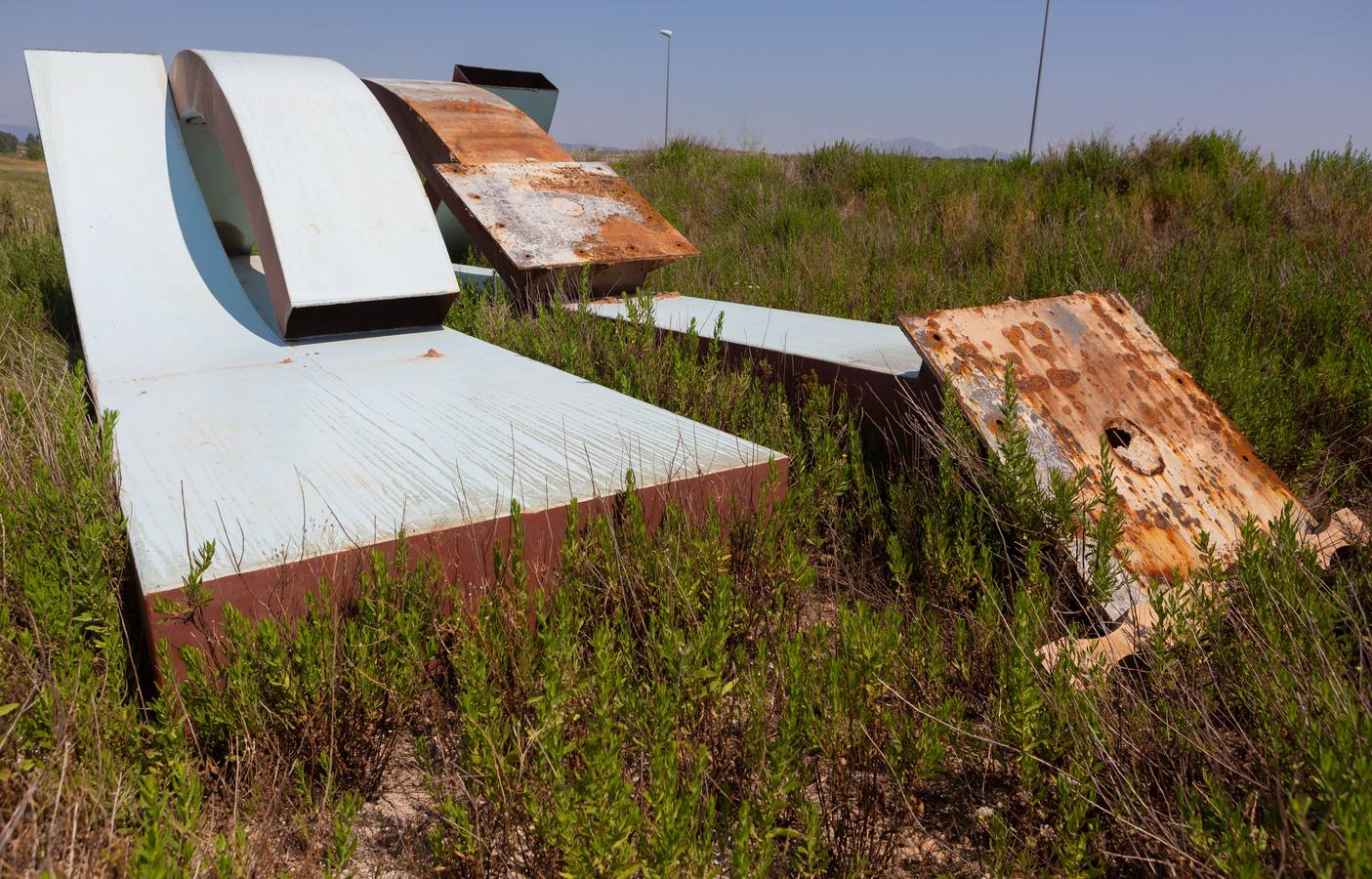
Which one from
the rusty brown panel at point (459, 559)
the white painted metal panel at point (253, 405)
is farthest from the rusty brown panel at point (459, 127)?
the rusty brown panel at point (459, 559)

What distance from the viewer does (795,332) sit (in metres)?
4.47

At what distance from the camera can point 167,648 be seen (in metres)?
1.90

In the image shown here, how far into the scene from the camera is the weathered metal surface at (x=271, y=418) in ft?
7.32

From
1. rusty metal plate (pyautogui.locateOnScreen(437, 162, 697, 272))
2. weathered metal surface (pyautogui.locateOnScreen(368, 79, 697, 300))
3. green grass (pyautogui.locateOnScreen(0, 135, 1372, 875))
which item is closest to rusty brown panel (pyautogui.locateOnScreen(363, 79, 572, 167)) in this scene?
weathered metal surface (pyautogui.locateOnScreen(368, 79, 697, 300))

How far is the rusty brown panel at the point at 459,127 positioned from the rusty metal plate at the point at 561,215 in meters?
0.14

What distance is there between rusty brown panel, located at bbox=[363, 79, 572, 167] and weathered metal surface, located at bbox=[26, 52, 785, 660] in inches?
53.8

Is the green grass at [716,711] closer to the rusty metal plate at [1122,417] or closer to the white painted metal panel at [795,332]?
the rusty metal plate at [1122,417]

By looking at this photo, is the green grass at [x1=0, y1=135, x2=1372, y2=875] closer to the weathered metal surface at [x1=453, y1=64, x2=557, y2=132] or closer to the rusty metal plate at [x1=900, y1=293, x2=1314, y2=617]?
the rusty metal plate at [x1=900, y1=293, x2=1314, y2=617]

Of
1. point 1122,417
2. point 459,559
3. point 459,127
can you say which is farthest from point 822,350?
point 459,127

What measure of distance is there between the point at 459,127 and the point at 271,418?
10.8ft

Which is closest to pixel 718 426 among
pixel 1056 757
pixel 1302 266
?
pixel 1056 757

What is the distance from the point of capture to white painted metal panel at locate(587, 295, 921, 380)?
147 inches

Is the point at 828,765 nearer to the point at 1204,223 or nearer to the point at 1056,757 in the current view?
the point at 1056,757

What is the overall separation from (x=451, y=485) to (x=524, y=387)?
1.02 m
